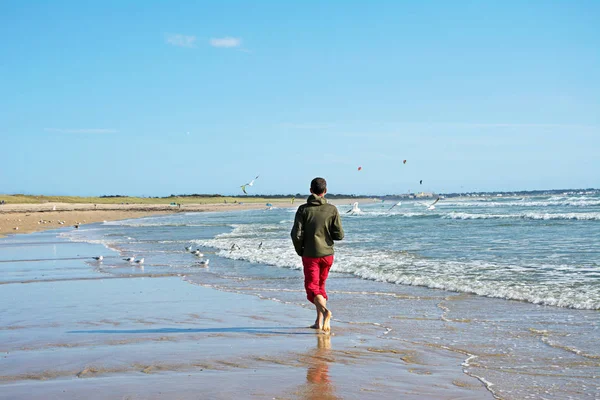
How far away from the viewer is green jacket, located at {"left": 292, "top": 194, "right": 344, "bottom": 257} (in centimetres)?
696

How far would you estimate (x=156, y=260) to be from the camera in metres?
17.9

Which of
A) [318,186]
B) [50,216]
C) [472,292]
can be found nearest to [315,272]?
[318,186]

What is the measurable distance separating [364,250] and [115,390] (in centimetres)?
1389

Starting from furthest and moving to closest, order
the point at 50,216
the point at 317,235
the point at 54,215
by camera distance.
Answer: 1. the point at 54,215
2. the point at 50,216
3. the point at 317,235

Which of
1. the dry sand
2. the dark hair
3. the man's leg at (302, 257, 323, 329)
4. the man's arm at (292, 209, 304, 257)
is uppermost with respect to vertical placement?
the dark hair

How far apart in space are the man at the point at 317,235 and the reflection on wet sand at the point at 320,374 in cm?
71

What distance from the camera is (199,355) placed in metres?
5.80

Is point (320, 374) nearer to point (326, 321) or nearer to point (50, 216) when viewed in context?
point (326, 321)

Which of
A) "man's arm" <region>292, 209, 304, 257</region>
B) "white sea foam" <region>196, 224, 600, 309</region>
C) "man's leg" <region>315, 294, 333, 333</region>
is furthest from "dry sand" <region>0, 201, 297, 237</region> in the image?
"man's leg" <region>315, 294, 333, 333</region>

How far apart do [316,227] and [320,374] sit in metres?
2.22

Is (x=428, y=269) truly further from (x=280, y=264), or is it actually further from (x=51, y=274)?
(x=51, y=274)

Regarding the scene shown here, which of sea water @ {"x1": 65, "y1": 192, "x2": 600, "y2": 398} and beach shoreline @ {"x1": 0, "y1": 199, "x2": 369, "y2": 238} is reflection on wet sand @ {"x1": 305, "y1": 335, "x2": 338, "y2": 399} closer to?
sea water @ {"x1": 65, "y1": 192, "x2": 600, "y2": 398}

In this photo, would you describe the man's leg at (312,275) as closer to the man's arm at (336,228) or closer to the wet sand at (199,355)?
the man's arm at (336,228)

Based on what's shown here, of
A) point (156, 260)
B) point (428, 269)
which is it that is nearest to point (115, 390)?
point (428, 269)
